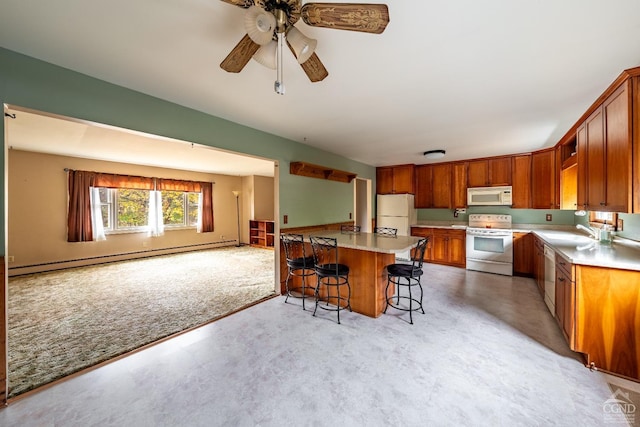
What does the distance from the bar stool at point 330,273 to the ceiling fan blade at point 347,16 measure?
1.92 metres

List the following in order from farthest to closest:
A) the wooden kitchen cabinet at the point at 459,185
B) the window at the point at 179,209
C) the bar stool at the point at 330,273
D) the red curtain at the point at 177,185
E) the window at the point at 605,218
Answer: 1. the window at the point at 179,209
2. the red curtain at the point at 177,185
3. the wooden kitchen cabinet at the point at 459,185
4. the window at the point at 605,218
5. the bar stool at the point at 330,273

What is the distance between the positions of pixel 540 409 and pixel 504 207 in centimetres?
445

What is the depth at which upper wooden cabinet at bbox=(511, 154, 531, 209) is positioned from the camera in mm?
4496

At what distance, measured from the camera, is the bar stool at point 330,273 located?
2.73 metres

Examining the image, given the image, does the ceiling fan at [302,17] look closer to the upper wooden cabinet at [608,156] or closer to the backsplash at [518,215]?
the upper wooden cabinet at [608,156]

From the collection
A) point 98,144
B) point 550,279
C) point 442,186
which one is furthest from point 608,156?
point 98,144

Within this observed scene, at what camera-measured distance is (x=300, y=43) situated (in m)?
1.26

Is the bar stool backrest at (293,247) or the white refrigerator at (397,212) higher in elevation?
the white refrigerator at (397,212)

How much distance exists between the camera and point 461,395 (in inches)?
63.6

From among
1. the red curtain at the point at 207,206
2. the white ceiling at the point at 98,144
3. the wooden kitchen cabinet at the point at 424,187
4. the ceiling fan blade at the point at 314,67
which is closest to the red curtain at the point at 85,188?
the white ceiling at the point at 98,144

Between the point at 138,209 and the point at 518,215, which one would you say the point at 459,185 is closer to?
the point at 518,215

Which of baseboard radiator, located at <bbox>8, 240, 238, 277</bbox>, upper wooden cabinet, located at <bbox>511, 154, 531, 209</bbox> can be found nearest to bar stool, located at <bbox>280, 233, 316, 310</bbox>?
upper wooden cabinet, located at <bbox>511, 154, 531, 209</bbox>

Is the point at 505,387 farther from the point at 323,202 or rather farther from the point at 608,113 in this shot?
the point at 323,202

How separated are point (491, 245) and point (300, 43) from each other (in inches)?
192
